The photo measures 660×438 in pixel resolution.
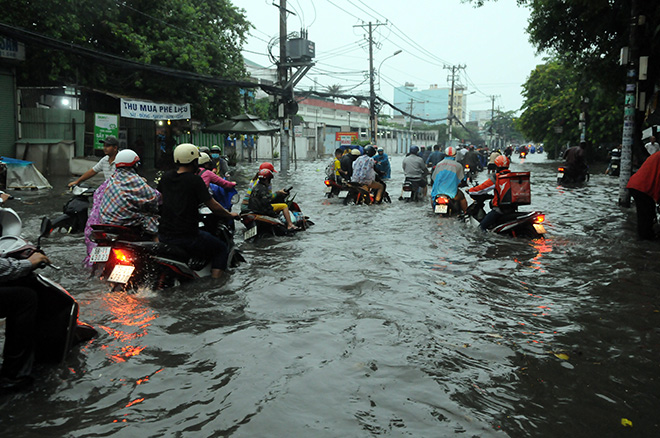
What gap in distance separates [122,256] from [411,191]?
1072cm

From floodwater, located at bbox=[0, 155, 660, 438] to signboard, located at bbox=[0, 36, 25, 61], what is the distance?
13149mm

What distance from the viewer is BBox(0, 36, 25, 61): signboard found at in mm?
17792

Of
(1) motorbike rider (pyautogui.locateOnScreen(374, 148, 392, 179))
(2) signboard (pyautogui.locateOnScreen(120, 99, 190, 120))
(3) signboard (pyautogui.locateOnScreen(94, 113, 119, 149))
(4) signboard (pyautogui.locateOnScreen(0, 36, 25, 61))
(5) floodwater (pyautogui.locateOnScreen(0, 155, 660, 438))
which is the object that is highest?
(4) signboard (pyautogui.locateOnScreen(0, 36, 25, 61))

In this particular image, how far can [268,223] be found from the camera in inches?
365

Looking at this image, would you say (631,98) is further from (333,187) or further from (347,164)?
(333,187)

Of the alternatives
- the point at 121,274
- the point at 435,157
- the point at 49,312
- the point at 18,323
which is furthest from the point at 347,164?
the point at 18,323

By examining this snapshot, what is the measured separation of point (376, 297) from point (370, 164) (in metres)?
8.71

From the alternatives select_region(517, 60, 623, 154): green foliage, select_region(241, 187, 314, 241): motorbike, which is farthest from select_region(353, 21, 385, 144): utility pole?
select_region(241, 187, 314, 241): motorbike

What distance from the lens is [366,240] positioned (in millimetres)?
9398

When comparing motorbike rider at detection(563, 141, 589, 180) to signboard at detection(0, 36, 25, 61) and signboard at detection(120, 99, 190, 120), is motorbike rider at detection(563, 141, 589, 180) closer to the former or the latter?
signboard at detection(120, 99, 190, 120)

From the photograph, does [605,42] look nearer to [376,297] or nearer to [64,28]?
[376,297]

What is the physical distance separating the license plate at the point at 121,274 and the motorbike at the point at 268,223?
341cm

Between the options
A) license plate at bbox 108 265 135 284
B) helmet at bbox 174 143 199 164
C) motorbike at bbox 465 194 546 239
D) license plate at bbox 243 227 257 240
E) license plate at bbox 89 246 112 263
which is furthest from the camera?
motorbike at bbox 465 194 546 239

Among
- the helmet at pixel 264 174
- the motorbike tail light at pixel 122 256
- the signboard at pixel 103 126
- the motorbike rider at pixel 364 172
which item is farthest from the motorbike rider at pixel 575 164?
the motorbike tail light at pixel 122 256
